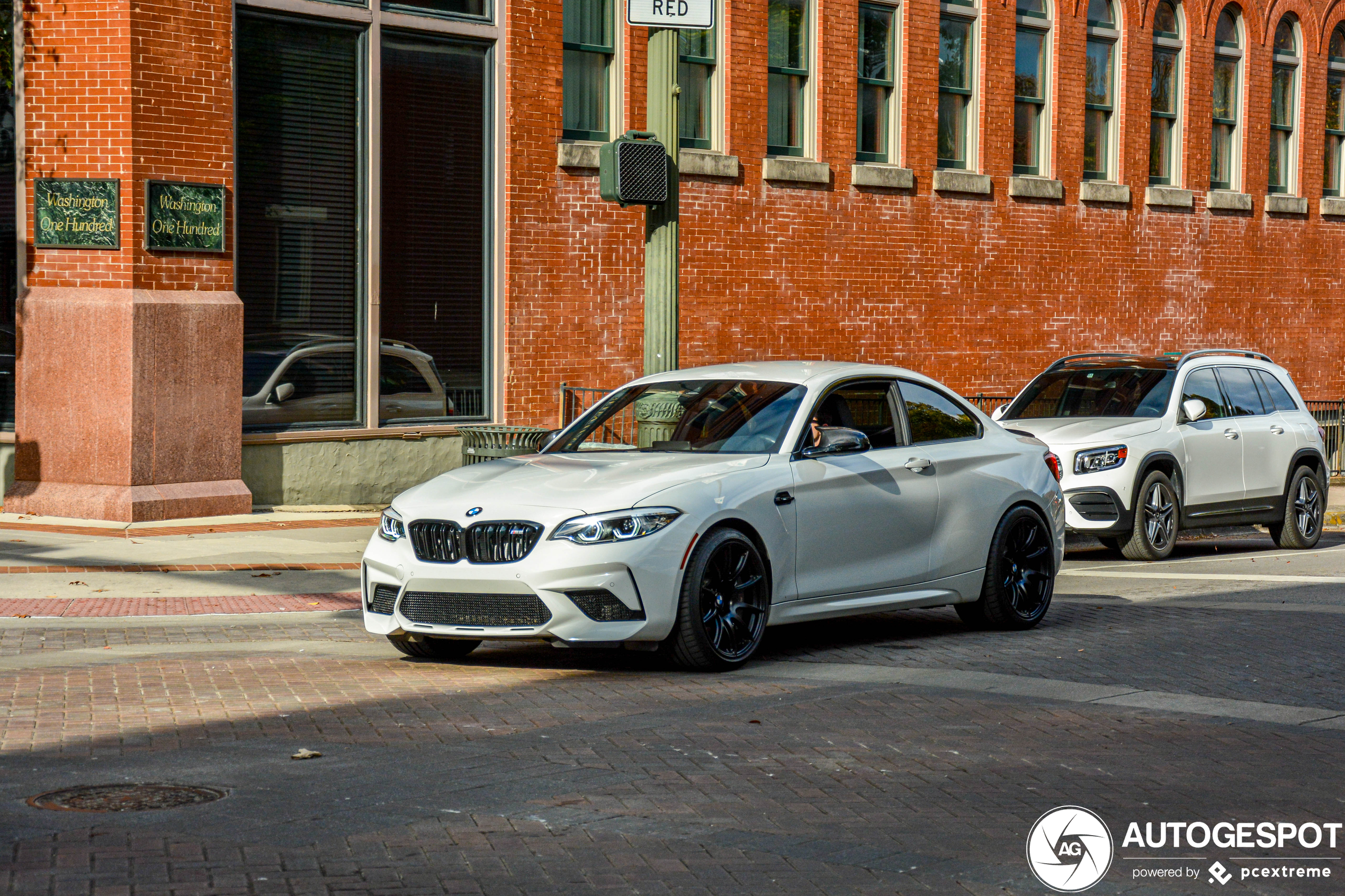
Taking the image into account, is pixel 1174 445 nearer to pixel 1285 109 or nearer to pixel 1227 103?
pixel 1227 103

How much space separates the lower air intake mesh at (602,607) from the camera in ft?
27.8

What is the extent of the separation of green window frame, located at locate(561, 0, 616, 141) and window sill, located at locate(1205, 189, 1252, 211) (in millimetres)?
12322

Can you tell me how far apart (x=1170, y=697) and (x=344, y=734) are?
387 centimetres

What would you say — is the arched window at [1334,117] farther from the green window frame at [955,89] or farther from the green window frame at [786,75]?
the green window frame at [786,75]

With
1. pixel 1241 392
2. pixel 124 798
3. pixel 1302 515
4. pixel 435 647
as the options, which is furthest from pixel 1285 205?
pixel 124 798

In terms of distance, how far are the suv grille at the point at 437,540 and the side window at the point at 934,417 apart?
2.94 metres

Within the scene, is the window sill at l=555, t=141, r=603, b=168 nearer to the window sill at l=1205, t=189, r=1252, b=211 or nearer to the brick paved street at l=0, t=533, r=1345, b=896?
the brick paved street at l=0, t=533, r=1345, b=896

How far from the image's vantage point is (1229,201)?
28.2 meters

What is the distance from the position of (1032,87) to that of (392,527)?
18.1m

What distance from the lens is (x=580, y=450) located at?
10234 mm

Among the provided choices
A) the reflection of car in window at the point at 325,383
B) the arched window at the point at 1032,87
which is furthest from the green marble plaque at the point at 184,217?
the arched window at the point at 1032,87

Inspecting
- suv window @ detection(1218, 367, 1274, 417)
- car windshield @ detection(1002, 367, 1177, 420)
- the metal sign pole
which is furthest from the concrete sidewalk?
suv window @ detection(1218, 367, 1274, 417)

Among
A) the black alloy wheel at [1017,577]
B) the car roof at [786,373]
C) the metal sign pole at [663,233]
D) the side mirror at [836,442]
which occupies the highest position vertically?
the metal sign pole at [663,233]

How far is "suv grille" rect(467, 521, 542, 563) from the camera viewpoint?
337 inches
